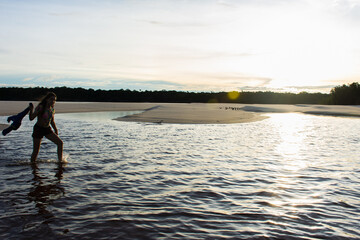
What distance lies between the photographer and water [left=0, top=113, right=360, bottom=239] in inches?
205

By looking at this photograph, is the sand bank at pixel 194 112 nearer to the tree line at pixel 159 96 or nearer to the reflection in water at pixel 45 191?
the reflection in water at pixel 45 191

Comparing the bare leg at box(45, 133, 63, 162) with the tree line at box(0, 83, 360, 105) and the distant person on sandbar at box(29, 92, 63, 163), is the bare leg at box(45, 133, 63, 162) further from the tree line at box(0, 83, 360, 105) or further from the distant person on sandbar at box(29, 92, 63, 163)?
the tree line at box(0, 83, 360, 105)

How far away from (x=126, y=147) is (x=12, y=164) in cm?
508

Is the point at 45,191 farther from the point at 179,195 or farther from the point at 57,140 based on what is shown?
the point at 57,140

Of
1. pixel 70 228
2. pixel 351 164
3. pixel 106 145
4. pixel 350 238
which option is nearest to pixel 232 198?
pixel 350 238

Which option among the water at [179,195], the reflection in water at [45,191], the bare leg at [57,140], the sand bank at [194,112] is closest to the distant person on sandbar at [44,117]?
the bare leg at [57,140]

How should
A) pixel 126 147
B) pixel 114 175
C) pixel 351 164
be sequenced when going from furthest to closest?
pixel 126 147
pixel 351 164
pixel 114 175

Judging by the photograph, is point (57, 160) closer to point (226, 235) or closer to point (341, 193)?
point (226, 235)

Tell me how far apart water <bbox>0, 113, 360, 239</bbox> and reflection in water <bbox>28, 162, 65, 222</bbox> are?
0.07ft

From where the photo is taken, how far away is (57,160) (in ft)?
35.5

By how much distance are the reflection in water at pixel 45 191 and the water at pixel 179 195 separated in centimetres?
2

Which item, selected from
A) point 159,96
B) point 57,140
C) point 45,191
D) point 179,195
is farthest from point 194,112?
point 159,96

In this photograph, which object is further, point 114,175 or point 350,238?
point 114,175

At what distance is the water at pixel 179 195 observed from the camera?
205 inches
